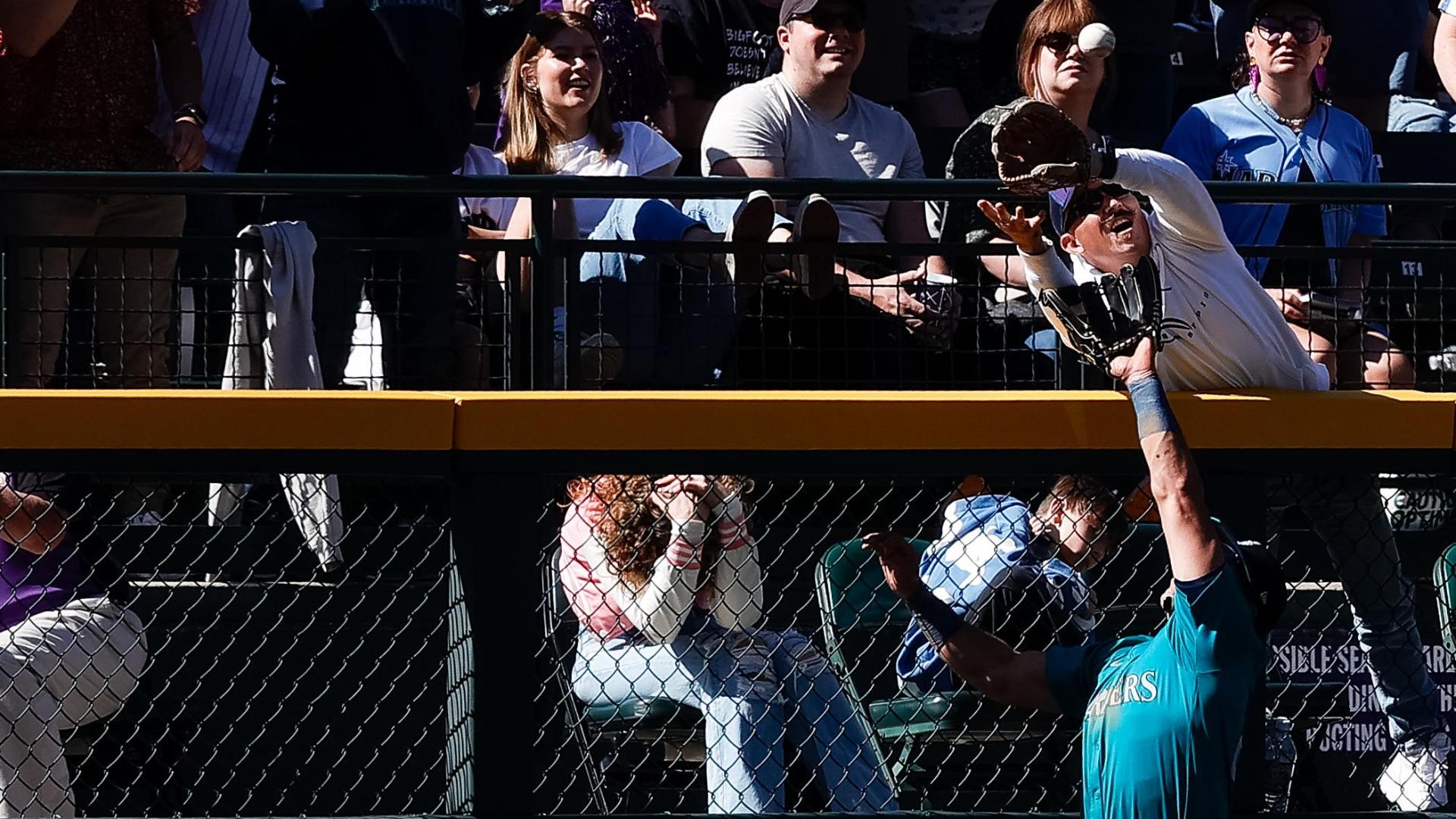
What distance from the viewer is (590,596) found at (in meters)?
4.50

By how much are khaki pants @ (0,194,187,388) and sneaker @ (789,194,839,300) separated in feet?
5.26

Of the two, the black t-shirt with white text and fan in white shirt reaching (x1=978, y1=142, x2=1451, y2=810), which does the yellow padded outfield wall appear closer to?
fan in white shirt reaching (x1=978, y1=142, x2=1451, y2=810)

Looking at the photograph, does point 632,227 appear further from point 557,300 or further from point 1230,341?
point 1230,341

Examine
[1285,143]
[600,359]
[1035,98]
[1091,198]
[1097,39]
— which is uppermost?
[1097,39]

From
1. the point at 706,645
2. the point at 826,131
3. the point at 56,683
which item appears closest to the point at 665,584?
the point at 706,645

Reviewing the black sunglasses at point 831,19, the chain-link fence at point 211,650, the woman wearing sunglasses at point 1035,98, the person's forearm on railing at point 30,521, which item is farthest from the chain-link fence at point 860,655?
the black sunglasses at point 831,19

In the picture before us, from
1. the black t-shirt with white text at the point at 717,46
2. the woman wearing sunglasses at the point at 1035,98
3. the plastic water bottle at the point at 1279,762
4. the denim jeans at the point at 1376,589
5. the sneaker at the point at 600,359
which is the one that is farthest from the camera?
the black t-shirt with white text at the point at 717,46

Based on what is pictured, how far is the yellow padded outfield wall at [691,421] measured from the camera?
336 cm

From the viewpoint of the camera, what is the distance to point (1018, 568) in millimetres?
4375

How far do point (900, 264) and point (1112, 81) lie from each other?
4.27 feet

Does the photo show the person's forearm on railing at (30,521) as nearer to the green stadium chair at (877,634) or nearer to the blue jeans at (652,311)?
the blue jeans at (652,311)

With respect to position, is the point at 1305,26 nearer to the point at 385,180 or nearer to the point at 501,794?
the point at 385,180

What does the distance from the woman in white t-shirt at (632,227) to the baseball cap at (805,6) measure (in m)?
0.59

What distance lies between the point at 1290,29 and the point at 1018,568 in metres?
2.76
